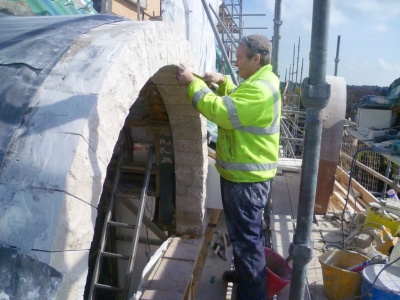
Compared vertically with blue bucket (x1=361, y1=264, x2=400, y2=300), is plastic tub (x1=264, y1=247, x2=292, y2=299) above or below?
below

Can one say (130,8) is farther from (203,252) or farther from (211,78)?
(203,252)

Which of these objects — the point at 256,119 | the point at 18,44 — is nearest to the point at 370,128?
the point at 256,119

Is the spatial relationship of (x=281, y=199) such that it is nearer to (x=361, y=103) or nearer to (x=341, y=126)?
(x=341, y=126)

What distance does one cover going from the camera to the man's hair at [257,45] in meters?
3.17

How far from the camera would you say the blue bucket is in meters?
2.89

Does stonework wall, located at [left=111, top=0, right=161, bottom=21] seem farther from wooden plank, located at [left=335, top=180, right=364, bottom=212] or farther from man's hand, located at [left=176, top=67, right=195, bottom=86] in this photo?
wooden plank, located at [left=335, top=180, right=364, bottom=212]

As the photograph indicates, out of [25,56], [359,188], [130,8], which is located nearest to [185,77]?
[25,56]

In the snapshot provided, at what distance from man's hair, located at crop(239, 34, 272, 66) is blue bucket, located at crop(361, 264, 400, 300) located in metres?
1.84

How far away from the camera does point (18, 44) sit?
241 centimetres

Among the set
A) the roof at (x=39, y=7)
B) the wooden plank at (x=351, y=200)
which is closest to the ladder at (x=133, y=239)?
the roof at (x=39, y=7)

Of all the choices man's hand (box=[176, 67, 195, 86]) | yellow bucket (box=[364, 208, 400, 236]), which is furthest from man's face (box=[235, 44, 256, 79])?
yellow bucket (box=[364, 208, 400, 236])

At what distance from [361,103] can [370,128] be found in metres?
0.81

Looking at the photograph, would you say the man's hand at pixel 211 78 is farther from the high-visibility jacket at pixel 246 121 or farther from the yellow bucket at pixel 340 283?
the yellow bucket at pixel 340 283

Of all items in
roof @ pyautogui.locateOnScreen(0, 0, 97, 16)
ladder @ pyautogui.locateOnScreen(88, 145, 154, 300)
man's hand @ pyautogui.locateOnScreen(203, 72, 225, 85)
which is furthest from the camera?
ladder @ pyautogui.locateOnScreen(88, 145, 154, 300)
